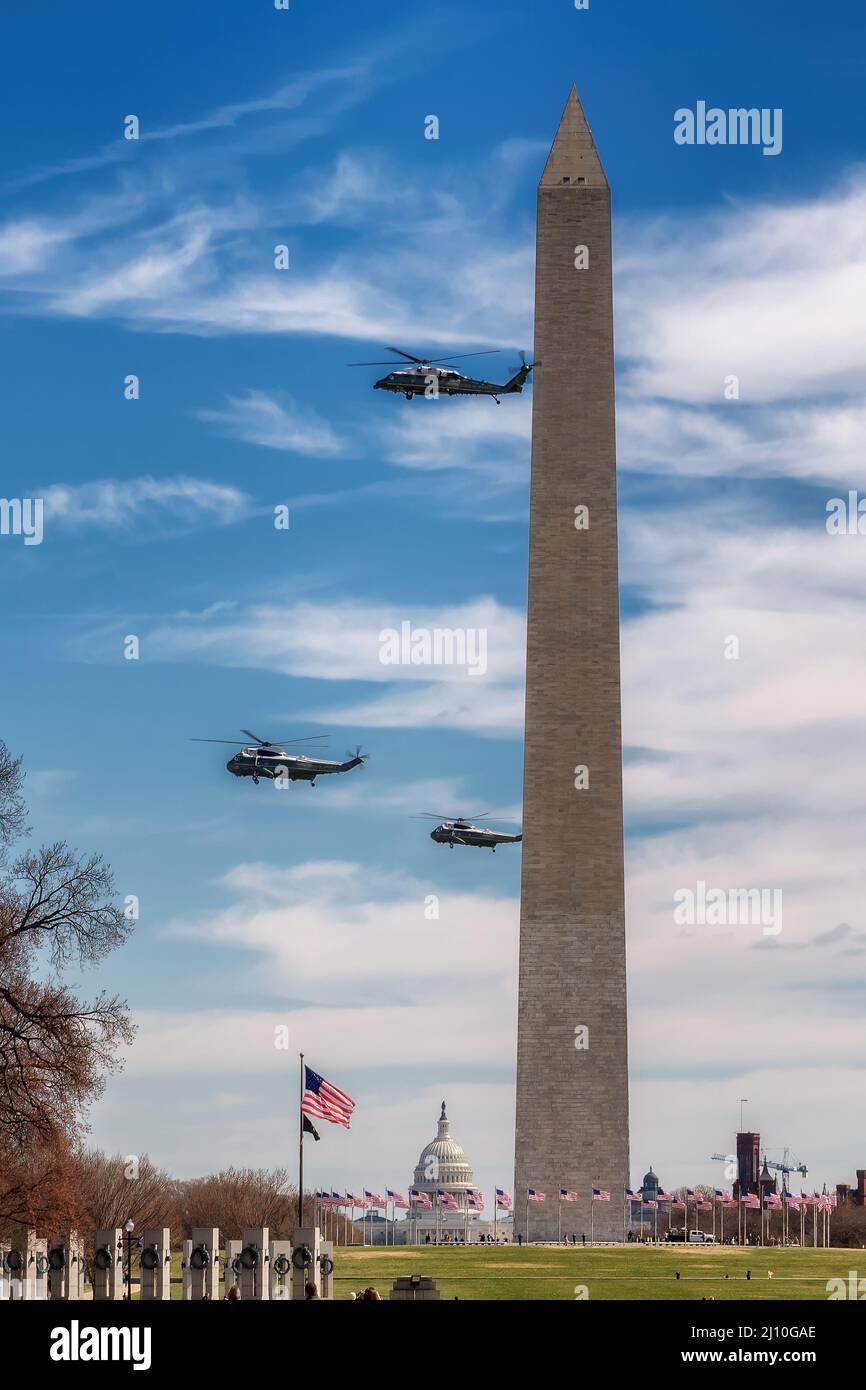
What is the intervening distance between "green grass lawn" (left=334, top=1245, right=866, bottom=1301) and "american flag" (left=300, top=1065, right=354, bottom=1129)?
5.42m

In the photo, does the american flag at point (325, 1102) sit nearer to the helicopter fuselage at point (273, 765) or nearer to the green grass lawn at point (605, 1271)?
the green grass lawn at point (605, 1271)

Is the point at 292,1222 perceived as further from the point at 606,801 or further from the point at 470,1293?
the point at 470,1293

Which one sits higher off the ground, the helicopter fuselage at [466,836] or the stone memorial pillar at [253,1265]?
the helicopter fuselage at [466,836]

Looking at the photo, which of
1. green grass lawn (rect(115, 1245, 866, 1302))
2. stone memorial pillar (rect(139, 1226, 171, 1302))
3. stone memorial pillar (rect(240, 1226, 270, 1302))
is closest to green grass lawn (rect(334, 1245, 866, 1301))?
green grass lawn (rect(115, 1245, 866, 1302))

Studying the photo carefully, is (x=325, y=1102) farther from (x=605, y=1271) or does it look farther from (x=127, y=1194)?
(x=127, y=1194)

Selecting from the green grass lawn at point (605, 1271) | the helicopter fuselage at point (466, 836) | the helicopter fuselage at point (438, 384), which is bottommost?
the green grass lawn at point (605, 1271)

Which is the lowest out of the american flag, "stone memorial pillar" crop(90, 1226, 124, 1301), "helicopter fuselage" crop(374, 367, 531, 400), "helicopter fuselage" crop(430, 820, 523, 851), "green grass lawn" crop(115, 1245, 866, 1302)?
"green grass lawn" crop(115, 1245, 866, 1302)

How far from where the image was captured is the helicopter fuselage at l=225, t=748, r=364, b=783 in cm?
9006

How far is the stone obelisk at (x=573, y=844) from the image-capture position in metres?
89.8

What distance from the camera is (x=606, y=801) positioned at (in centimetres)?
9069

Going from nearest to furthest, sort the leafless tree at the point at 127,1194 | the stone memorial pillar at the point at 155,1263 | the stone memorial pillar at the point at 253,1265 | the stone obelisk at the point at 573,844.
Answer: the stone memorial pillar at the point at 253,1265, the stone memorial pillar at the point at 155,1263, the stone obelisk at the point at 573,844, the leafless tree at the point at 127,1194

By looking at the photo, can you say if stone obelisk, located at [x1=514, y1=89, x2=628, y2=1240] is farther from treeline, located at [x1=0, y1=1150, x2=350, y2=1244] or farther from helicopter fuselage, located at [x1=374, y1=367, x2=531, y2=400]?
treeline, located at [x1=0, y1=1150, x2=350, y2=1244]

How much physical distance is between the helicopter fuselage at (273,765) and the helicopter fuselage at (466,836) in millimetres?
10431

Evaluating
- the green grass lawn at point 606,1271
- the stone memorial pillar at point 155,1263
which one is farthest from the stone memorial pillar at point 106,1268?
the green grass lawn at point 606,1271
